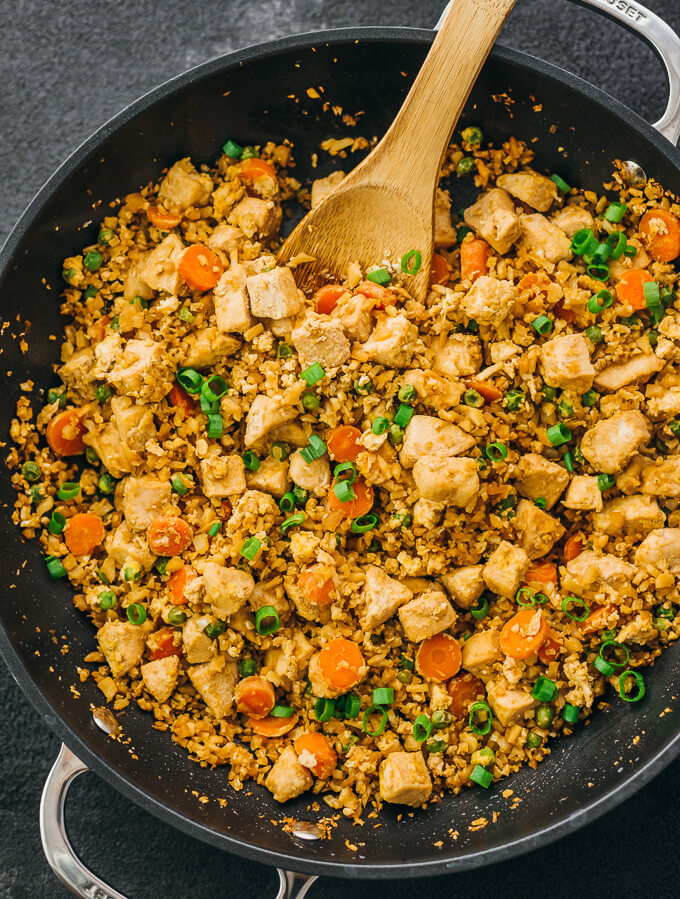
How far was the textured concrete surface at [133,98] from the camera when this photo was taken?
129 inches

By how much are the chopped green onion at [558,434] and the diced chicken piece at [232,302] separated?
4.19 ft

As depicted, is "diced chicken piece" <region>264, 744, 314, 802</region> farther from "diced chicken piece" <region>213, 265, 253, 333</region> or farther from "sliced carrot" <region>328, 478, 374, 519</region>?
"diced chicken piece" <region>213, 265, 253, 333</region>

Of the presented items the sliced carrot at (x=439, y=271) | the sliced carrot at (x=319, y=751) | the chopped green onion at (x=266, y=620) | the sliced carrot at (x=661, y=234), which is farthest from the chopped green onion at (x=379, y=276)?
Answer: the sliced carrot at (x=319, y=751)

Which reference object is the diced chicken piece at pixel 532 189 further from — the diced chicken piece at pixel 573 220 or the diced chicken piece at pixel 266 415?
the diced chicken piece at pixel 266 415

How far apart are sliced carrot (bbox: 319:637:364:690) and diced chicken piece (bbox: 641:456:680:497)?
1.33m

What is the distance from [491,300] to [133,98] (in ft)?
6.46

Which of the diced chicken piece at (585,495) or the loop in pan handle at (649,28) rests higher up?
the loop in pan handle at (649,28)

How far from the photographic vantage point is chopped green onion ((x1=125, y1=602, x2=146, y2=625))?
10.0 ft

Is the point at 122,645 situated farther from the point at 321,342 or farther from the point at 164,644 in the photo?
the point at 321,342

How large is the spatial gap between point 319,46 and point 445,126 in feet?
2.03

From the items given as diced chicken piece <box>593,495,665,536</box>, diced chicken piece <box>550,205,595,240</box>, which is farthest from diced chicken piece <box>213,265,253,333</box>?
diced chicken piece <box>593,495,665,536</box>

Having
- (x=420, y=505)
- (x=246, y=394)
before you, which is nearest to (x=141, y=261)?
(x=246, y=394)

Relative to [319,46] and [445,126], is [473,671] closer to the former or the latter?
[445,126]

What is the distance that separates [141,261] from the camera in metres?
3.30
